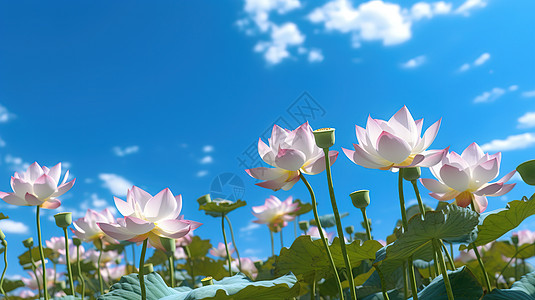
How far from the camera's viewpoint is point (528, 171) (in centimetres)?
101

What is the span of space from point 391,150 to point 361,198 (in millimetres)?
278

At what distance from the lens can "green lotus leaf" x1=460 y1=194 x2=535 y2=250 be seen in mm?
1018

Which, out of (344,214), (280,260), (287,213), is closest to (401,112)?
(280,260)

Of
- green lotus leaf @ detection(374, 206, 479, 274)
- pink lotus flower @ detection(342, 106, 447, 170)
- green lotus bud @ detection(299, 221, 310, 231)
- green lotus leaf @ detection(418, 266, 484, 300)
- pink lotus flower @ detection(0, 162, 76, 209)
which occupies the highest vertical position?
pink lotus flower @ detection(0, 162, 76, 209)

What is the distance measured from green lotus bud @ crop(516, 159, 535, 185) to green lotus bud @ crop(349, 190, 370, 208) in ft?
1.24

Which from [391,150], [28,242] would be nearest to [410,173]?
[391,150]

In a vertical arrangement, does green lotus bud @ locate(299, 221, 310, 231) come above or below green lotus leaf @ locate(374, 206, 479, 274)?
above

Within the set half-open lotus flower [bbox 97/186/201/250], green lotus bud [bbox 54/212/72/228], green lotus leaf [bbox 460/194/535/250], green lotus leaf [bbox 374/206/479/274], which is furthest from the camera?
green lotus bud [bbox 54/212/72/228]

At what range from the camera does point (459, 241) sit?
1025mm

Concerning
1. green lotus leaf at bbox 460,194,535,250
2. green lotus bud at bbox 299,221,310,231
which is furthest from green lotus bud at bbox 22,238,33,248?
green lotus leaf at bbox 460,194,535,250

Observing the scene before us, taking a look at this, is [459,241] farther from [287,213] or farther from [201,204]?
[201,204]

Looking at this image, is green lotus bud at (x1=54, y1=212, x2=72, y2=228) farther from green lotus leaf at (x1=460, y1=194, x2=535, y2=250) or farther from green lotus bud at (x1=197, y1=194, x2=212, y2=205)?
green lotus leaf at (x1=460, y1=194, x2=535, y2=250)

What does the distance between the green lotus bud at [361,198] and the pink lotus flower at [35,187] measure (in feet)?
3.42

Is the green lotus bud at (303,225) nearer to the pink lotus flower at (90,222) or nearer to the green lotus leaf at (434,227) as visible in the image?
the pink lotus flower at (90,222)
